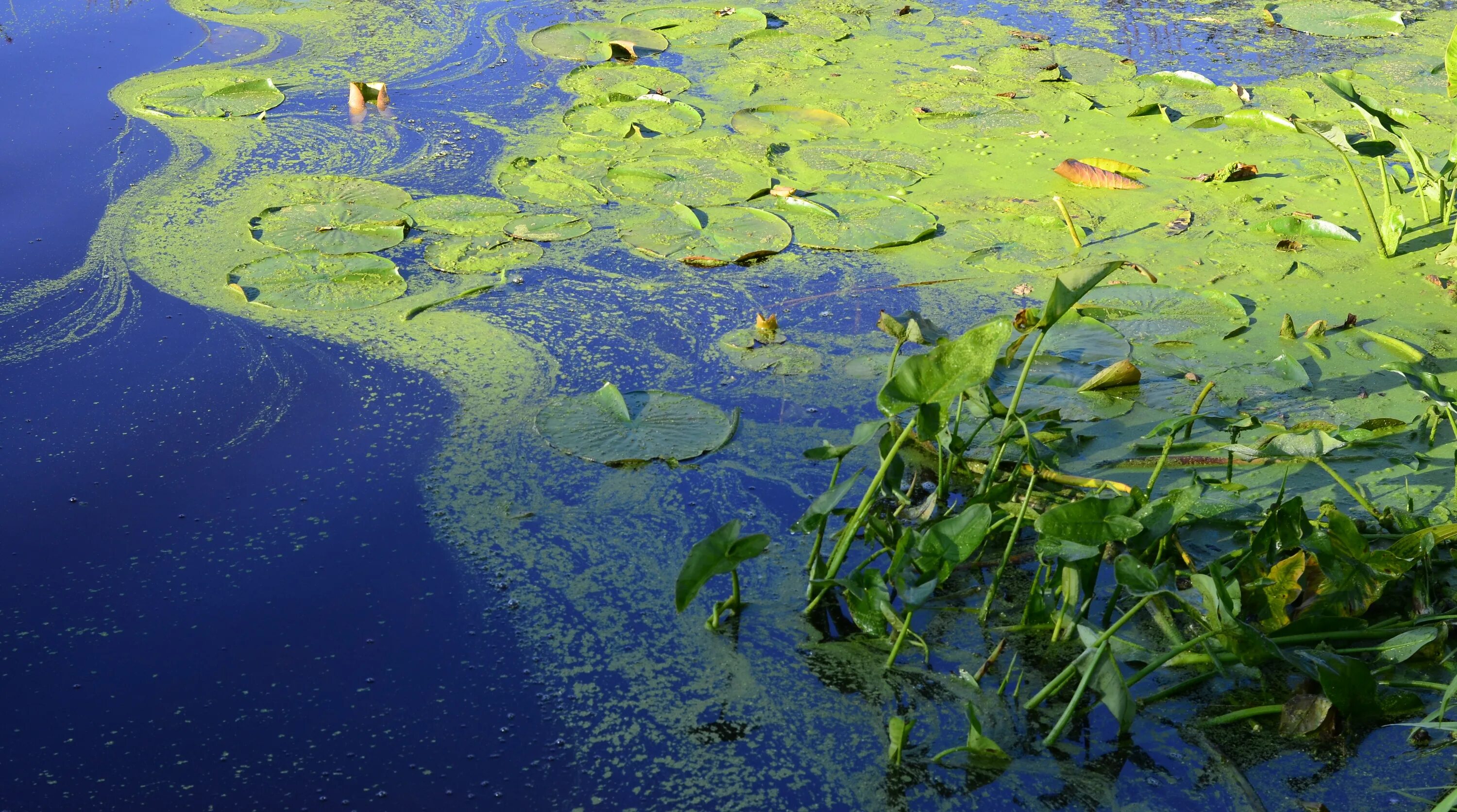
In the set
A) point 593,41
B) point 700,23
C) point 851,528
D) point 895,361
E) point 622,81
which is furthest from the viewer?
point 700,23

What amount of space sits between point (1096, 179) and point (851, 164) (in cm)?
65

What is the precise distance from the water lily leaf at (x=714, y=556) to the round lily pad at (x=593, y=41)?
2791mm

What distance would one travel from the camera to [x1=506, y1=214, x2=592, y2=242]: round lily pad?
2588 mm

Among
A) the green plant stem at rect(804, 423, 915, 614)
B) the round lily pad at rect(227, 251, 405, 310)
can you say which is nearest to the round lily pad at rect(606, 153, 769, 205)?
the round lily pad at rect(227, 251, 405, 310)

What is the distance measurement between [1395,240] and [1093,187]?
71 centimetres

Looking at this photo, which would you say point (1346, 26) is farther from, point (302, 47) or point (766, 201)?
point (302, 47)

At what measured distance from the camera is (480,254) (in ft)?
8.25

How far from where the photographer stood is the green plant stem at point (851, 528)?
1.38 metres

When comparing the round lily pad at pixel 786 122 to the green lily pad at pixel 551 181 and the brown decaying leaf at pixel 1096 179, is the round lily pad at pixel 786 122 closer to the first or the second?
the green lily pad at pixel 551 181

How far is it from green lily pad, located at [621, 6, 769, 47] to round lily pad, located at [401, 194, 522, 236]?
1546 millimetres

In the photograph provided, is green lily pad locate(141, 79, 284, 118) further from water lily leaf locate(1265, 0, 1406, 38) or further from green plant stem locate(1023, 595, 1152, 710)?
water lily leaf locate(1265, 0, 1406, 38)

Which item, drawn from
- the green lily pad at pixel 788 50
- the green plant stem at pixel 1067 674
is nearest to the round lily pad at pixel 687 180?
the green lily pad at pixel 788 50

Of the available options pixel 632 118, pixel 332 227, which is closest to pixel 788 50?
pixel 632 118

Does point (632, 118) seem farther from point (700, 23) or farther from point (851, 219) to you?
point (700, 23)
